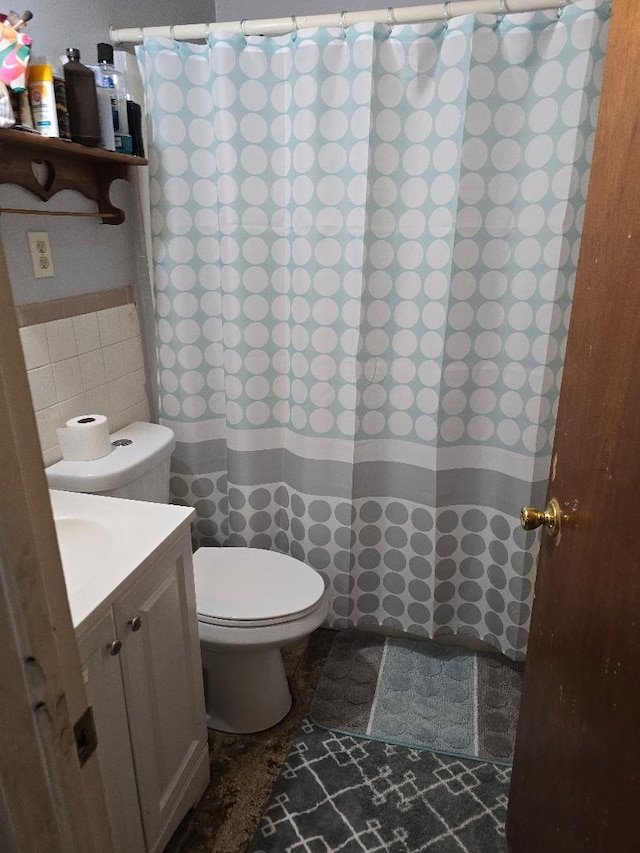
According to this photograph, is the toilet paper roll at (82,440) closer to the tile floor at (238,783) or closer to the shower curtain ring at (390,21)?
the tile floor at (238,783)

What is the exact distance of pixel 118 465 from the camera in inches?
60.1

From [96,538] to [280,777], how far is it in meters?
0.85

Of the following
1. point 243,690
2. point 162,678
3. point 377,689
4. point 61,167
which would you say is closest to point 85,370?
point 61,167

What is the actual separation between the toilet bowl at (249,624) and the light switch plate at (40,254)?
0.89 meters

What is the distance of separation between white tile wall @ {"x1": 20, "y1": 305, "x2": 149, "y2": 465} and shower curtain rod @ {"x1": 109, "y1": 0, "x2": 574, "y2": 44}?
0.75 metres

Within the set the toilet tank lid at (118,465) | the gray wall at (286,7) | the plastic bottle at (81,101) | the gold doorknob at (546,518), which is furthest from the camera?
the gray wall at (286,7)

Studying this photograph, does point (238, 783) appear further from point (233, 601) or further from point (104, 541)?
point (104, 541)

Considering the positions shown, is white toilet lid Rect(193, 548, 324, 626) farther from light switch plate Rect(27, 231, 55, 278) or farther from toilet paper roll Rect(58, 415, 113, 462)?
light switch plate Rect(27, 231, 55, 278)

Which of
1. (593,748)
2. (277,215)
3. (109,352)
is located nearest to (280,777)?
(593,748)

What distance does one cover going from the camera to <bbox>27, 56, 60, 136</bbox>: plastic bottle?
1240mm

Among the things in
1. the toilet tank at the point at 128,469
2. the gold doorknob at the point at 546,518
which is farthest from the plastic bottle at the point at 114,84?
the gold doorknob at the point at 546,518

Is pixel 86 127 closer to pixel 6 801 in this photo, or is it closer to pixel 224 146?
pixel 224 146

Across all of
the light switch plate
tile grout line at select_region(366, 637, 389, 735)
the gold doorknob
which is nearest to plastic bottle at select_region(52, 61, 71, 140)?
the light switch plate

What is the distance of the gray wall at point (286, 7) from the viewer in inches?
75.1
